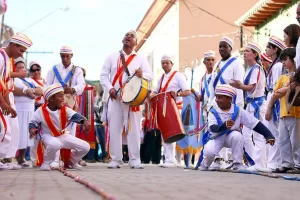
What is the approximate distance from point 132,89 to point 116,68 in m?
0.64

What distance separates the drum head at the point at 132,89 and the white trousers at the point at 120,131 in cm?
32

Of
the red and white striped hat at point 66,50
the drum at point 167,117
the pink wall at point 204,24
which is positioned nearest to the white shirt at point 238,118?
the drum at point 167,117

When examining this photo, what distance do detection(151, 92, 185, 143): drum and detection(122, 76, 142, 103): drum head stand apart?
1297mm

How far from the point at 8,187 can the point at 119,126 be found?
5.72 m

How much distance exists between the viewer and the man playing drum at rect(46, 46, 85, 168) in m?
12.7

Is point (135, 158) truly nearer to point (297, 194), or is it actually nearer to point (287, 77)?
point (287, 77)

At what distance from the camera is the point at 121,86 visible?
1180cm

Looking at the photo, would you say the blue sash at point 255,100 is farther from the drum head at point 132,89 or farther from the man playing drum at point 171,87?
the man playing drum at point 171,87

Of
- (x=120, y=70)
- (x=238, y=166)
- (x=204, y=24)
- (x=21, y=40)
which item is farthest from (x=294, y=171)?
(x=204, y=24)

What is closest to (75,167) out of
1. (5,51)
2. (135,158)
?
(135,158)

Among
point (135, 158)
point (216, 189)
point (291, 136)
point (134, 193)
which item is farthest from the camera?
point (135, 158)

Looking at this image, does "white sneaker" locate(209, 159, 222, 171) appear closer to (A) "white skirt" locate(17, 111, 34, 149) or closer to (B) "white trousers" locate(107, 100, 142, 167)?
(B) "white trousers" locate(107, 100, 142, 167)

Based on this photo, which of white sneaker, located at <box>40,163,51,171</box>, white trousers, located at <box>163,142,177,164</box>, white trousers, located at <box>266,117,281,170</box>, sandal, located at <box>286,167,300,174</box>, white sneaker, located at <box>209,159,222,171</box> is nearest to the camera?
sandal, located at <box>286,167,300,174</box>

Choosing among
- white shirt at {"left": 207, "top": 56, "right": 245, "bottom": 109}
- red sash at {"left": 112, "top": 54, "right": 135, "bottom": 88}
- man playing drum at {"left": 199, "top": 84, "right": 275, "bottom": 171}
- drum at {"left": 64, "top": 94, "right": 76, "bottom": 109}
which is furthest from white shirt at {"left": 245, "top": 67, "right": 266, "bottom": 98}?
drum at {"left": 64, "top": 94, "right": 76, "bottom": 109}
